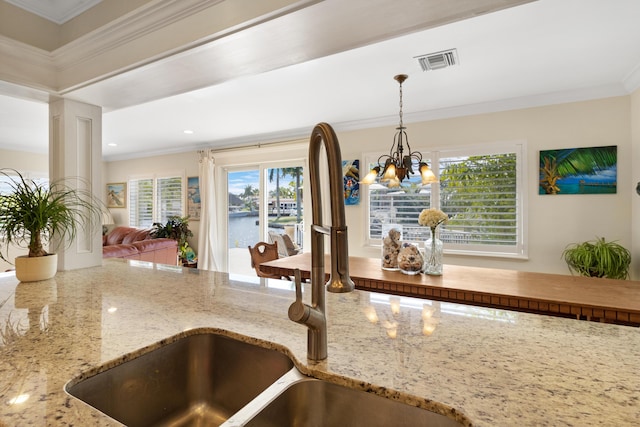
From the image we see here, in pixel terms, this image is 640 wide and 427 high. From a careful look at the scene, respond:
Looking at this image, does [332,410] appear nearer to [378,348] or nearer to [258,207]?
[378,348]

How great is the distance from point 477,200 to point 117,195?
6968 mm

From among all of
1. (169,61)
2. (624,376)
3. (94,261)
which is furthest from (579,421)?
(94,261)

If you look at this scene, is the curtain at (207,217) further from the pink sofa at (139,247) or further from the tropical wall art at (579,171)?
the tropical wall art at (579,171)

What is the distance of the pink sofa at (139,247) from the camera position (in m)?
3.92

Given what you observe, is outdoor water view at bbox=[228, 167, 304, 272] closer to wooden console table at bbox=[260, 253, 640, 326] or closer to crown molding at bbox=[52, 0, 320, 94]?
wooden console table at bbox=[260, 253, 640, 326]

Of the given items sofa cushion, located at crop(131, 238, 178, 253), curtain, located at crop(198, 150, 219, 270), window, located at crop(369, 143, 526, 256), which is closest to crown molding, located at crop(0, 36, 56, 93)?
sofa cushion, located at crop(131, 238, 178, 253)

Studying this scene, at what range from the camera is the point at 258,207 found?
A: 17.2 ft

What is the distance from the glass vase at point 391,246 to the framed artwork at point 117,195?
6.24 m

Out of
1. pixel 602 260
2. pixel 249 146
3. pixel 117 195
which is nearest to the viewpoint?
pixel 602 260

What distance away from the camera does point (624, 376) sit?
2.05 feet

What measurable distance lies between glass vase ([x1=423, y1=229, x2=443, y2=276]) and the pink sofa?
3580 mm

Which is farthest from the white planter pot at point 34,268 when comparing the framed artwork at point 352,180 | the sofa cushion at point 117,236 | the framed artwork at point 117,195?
the framed artwork at point 117,195

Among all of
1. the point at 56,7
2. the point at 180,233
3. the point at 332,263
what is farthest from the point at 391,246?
the point at 180,233

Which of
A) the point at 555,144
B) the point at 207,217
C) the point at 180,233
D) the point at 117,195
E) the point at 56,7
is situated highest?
the point at 56,7
